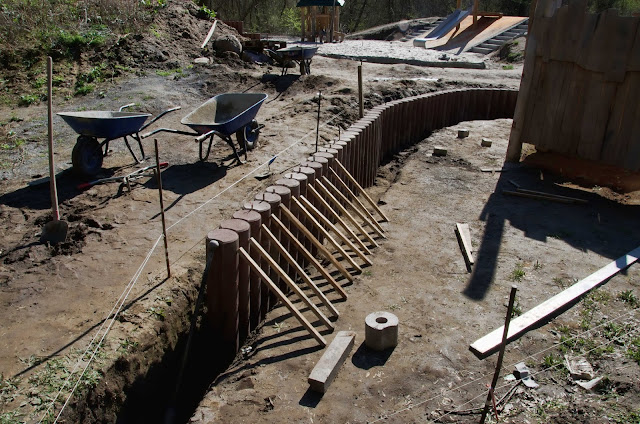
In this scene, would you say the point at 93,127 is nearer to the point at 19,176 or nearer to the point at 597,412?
the point at 19,176

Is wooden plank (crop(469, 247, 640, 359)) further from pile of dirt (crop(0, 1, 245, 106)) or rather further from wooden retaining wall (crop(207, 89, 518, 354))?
pile of dirt (crop(0, 1, 245, 106))

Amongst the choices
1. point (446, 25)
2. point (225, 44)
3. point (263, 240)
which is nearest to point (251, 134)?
point (263, 240)

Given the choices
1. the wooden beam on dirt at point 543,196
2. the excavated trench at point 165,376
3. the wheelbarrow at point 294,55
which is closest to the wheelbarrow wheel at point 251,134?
the excavated trench at point 165,376

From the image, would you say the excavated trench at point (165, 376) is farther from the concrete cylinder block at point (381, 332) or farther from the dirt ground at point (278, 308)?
the concrete cylinder block at point (381, 332)

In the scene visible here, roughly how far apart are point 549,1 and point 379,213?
4.61 metres

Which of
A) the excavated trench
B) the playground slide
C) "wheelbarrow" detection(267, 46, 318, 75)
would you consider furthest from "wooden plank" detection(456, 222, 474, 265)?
the playground slide

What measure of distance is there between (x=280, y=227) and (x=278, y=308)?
2.84 feet

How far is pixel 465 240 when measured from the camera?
6.34 metres

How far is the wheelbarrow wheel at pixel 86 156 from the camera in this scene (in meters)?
6.96

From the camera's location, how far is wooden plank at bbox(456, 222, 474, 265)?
5966 millimetres

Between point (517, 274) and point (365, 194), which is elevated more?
point (365, 194)

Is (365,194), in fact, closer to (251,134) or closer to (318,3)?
(251,134)

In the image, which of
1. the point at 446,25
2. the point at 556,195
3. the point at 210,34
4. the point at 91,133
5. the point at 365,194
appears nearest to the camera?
the point at 91,133

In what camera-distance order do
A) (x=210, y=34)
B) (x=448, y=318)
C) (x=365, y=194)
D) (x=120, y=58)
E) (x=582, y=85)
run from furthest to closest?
(x=210, y=34)
(x=120, y=58)
(x=582, y=85)
(x=365, y=194)
(x=448, y=318)
